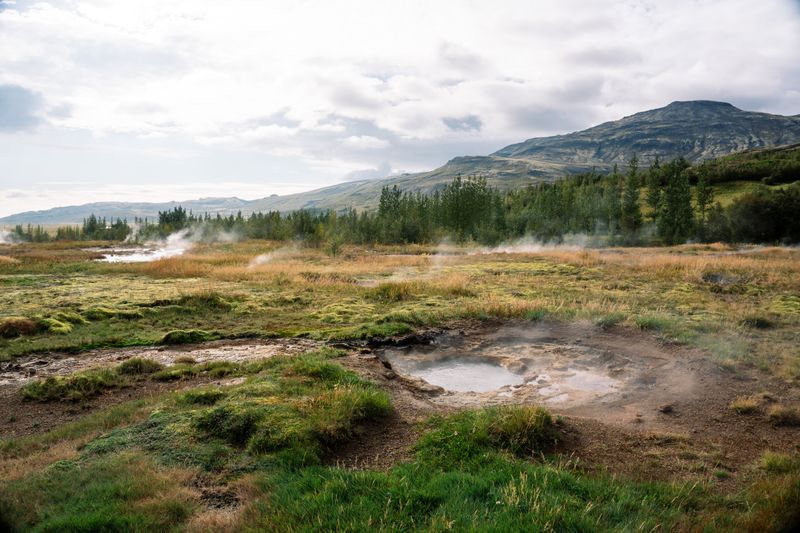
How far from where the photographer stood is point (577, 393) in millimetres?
12359

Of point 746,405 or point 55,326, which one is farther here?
point 55,326

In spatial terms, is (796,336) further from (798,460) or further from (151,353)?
(151,353)

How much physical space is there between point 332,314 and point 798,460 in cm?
1824

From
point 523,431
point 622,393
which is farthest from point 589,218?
point 523,431

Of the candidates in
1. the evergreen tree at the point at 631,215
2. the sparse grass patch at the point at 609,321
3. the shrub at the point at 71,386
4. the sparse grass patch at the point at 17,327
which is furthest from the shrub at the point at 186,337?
the evergreen tree at the point at 631,215

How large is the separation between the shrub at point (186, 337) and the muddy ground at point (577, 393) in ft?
3.03

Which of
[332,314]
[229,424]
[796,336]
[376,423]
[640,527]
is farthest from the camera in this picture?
[332,314]

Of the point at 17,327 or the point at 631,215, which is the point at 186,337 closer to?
the point at 17,327

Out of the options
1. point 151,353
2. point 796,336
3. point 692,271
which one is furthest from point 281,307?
point 692,271

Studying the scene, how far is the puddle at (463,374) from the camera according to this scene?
527 inches

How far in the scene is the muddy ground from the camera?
8.27 m

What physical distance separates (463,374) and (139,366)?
10592mm

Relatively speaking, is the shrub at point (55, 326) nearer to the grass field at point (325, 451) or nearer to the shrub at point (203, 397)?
the grass field at point (325, 451)

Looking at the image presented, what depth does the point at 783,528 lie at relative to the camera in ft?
18.3
